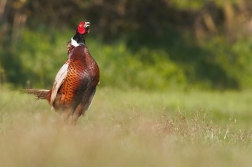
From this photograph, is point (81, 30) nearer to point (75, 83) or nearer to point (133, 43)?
point (75, 83)

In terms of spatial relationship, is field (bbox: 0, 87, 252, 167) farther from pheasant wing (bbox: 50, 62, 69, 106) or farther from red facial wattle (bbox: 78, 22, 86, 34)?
red facial wattle (bbox: 78, 22, 86, 34)

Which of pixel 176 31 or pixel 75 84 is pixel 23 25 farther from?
pixel 75 84

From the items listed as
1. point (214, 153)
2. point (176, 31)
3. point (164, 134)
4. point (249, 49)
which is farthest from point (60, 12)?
point (214, 153)

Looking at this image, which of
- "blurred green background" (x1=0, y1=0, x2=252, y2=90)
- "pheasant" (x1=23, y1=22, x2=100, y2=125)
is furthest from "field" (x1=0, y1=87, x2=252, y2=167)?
"blurred green background" (x1=0, y1=0, x2=252, y2=90)

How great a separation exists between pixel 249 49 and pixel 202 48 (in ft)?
5.12

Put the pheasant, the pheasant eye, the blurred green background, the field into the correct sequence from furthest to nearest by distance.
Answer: the blurred green background < the pheasant eye < the pheasant < the field

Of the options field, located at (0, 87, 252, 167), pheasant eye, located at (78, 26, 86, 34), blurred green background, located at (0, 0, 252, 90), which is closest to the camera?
field, located at (0, 87, 252, 167)

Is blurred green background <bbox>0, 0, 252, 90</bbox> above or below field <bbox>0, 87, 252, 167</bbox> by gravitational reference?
below

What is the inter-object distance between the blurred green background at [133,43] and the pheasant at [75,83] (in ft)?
22.1

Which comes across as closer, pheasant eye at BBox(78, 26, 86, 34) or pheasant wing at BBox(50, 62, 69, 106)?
pheasant wing at BBox(50, 62, 69, 106)

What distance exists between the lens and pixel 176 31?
2050 centimetres

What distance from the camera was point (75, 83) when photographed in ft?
28.1

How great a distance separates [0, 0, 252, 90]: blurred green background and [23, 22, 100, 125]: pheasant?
6726 millimetres

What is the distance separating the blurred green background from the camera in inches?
661
